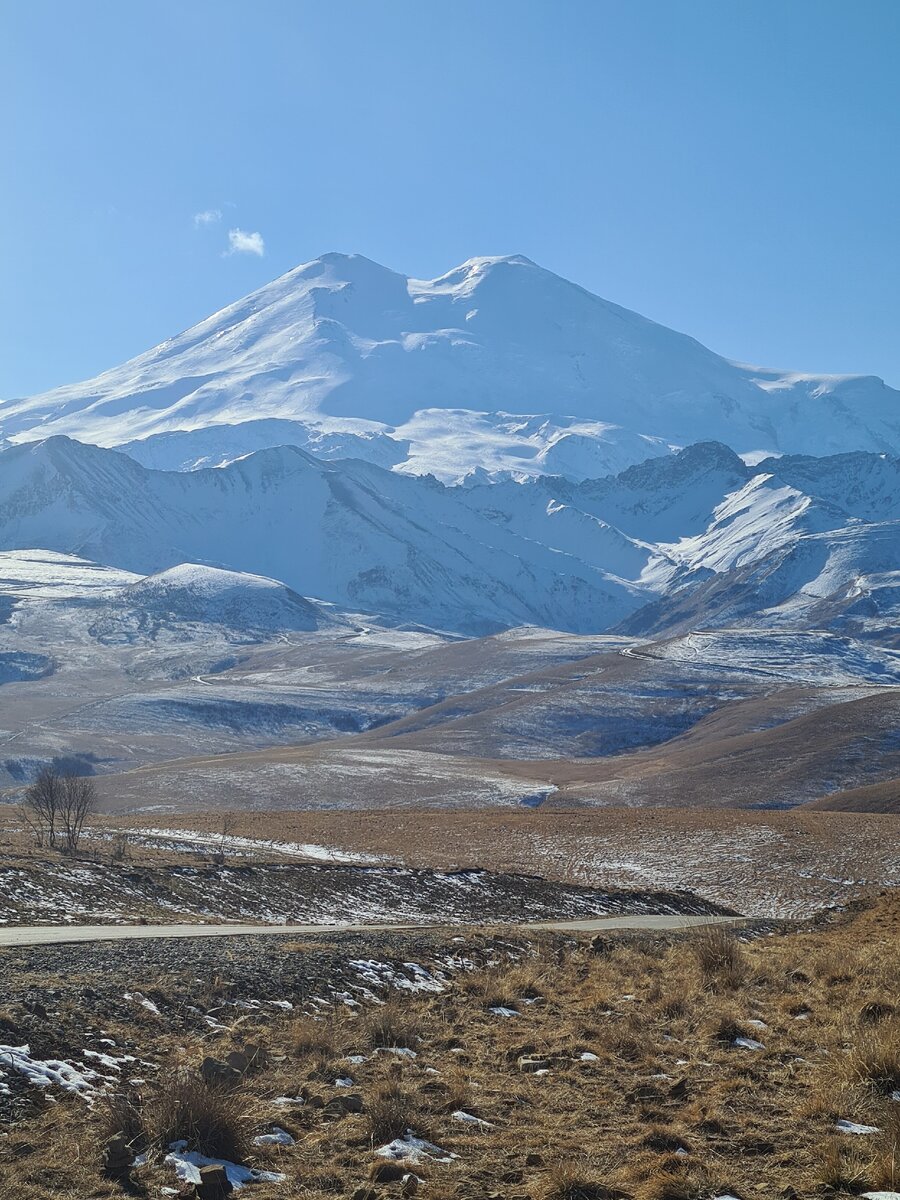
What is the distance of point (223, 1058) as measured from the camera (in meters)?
10.3

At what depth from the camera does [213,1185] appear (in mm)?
7570

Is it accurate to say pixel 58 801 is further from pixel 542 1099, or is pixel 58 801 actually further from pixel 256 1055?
pixel 542 1099

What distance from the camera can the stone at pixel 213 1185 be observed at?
7512 mm

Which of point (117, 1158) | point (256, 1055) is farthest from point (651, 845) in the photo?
point (117, 1158)

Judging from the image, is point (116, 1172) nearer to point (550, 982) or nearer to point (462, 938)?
point (550, 982)

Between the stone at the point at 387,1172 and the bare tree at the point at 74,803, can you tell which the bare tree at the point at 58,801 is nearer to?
the bare tree at the point at 74,803

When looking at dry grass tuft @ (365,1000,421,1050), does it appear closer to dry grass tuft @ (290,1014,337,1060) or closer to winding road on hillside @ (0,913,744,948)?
dry grass tuft @ (290,1014,337,1060)

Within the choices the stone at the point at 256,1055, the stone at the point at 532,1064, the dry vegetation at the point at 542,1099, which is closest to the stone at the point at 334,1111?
the dry vegetation at the point at 542,1099

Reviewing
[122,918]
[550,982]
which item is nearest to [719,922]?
[550,982]

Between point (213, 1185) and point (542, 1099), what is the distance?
131 inches

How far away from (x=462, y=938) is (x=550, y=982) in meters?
3.35

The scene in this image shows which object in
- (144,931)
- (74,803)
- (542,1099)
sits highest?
(542,1099)

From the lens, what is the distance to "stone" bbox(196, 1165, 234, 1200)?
7.51 m

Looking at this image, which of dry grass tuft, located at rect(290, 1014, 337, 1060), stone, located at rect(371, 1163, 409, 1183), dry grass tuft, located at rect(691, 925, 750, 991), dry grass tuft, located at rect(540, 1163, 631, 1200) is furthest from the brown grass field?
stone, located at rect(371, 1163, 409, 1183)
